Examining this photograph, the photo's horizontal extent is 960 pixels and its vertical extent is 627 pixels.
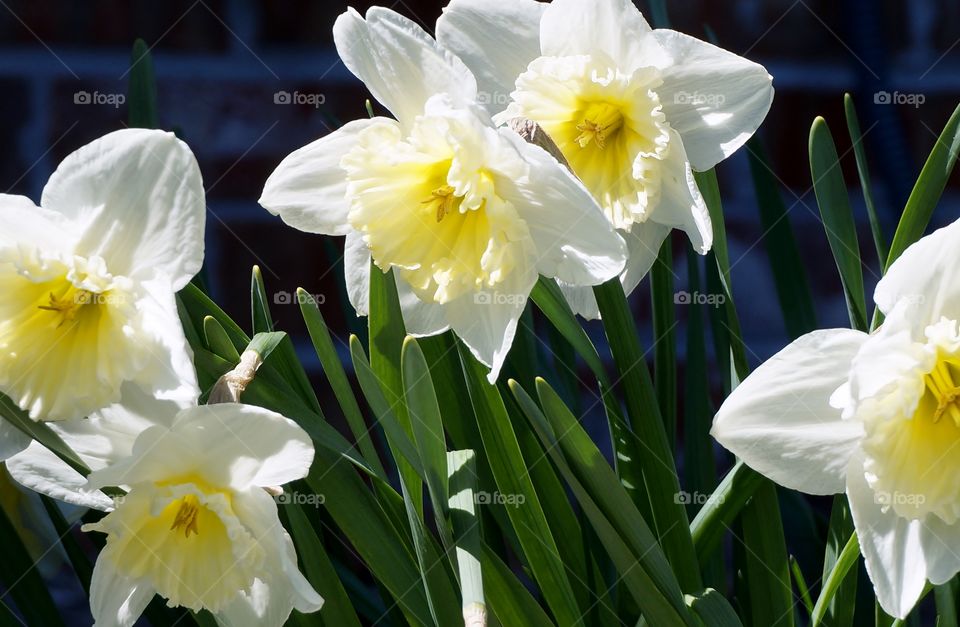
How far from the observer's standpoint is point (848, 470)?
52 cm

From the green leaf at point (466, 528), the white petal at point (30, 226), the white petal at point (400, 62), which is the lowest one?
the green leaf at point (466, 528)

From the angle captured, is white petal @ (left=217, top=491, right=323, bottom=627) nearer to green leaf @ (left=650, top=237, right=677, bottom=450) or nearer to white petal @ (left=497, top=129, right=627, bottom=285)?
white petal @ (left=497, top=129, right=627, bottom=285)

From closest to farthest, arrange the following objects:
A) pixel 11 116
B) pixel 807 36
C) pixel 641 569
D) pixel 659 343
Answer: pixel 641 569, pixel 659 343, pixel 11 116, pixel 807 36

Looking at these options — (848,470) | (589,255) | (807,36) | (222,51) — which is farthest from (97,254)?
(807,36)

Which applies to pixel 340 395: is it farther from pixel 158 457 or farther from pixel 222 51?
pixel 222 51

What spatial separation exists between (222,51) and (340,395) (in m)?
1.02

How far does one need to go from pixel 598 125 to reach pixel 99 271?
1.06 ft

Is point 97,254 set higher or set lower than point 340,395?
higher

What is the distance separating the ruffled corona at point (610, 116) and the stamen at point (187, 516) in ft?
0.92

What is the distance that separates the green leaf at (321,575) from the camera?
2.04 feet

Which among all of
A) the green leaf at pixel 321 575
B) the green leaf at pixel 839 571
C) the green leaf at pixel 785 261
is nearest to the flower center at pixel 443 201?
the green leaf at pixel 321 575

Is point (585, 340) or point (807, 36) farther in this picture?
point (807, 36)

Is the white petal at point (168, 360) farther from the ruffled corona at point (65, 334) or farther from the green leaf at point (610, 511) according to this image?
the green leaf at point (610, 511)

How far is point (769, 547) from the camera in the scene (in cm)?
71
